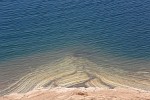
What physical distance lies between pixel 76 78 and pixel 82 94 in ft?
15.3

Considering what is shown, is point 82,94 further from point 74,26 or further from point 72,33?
point 74,26

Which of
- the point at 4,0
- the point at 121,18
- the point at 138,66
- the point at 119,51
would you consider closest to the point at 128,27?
the point at 121,18

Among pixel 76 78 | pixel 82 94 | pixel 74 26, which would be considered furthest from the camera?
pixel 74 26

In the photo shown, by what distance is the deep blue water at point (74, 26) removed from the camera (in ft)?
125

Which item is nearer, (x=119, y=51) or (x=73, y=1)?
(x=119, y=51)

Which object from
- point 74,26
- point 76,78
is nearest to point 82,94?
point 76,78

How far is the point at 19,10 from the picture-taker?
45406mm

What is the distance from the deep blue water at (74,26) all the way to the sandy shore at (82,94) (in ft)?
24.3

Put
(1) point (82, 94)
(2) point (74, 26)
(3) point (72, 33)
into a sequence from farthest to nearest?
(2) point (74, 26)
(3) point (72, 33)
(1) point (82, 94)

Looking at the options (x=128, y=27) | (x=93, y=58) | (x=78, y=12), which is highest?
(x=78, y=12)

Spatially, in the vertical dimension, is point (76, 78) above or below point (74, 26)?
below

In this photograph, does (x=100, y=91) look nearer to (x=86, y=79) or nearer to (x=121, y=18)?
(x=86, y=79)

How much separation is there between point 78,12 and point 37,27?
596 cm

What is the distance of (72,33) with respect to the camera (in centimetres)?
4047
